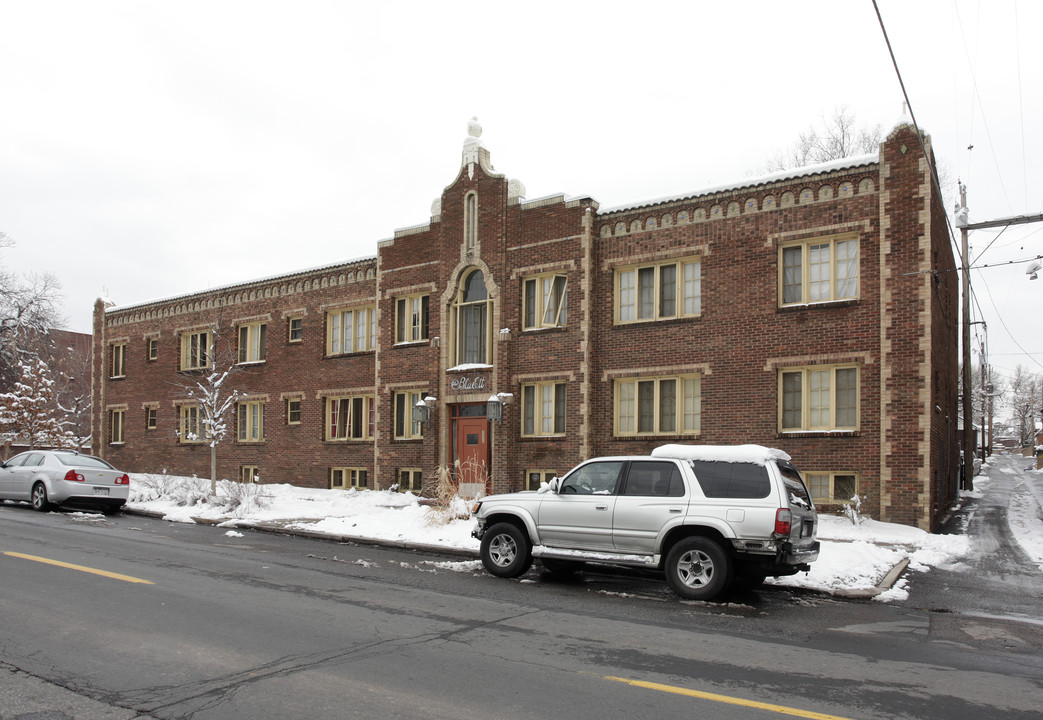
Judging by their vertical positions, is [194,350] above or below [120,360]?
above

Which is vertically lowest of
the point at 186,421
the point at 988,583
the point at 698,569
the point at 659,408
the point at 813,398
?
the point at 988,583

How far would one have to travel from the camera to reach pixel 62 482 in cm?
1945

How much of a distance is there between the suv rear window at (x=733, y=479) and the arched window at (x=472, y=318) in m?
12.1

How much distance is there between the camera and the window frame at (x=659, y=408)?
18.5m

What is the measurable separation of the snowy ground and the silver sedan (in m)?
0.81

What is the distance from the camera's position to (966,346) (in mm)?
28031

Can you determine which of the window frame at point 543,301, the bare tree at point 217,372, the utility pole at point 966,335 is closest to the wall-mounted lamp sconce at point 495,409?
the window frame at point 543,301

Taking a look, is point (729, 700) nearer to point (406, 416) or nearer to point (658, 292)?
point (658, 292)

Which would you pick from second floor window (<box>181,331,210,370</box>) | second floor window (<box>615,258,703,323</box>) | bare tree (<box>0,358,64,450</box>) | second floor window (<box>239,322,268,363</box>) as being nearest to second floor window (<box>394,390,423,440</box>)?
second floor window (<box>615,258,703,323</box>)

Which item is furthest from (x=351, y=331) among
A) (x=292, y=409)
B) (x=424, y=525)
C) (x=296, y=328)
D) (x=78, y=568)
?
(x=78, y=568)

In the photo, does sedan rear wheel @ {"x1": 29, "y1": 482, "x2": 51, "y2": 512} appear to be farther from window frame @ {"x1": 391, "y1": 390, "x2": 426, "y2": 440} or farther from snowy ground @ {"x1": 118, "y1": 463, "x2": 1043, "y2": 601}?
window frame @ {"x1": 391, "y1": 390, "x2": 426, "y2": 440}

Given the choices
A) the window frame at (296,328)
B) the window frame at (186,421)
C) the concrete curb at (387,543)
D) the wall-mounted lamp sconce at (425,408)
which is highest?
the window frame at (296,328)

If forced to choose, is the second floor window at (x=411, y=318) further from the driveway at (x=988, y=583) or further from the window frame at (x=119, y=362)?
the window frame at (x=119, y=362)

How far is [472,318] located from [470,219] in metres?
2.68
